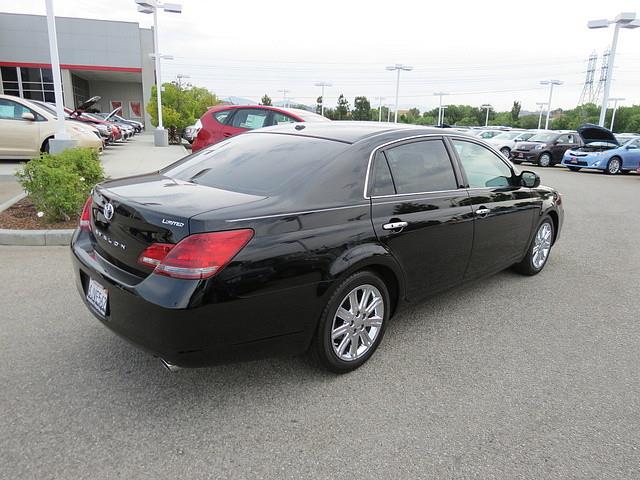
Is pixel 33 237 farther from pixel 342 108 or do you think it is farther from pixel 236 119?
pixel 342 108

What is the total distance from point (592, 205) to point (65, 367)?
10844 mm

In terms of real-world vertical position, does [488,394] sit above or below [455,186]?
below

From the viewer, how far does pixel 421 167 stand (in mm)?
3758

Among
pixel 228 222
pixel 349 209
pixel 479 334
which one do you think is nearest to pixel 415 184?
pixel 349 209

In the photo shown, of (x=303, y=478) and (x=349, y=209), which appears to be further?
(x=349, y=209)

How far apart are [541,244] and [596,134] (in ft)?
58.0

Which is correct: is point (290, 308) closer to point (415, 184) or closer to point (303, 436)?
point (303, 436)

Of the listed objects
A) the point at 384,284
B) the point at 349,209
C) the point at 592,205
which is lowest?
the point at 592,205

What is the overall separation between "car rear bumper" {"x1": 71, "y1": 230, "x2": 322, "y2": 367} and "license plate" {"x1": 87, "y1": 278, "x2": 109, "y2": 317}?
3 cm

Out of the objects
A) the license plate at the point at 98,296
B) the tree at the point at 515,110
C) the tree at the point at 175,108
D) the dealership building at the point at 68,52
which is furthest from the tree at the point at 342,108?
the license plate at the point at 98,296

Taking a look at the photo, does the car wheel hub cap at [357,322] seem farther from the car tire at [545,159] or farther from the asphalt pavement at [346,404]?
the car tire at [545,159]

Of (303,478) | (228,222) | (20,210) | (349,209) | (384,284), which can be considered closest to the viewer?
(303,478)

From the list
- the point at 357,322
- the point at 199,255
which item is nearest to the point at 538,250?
the point at 357,322

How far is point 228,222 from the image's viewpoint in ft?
8.41
